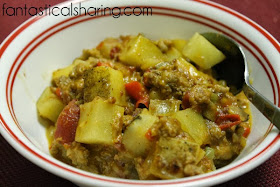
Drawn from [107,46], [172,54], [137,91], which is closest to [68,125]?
[137,91]

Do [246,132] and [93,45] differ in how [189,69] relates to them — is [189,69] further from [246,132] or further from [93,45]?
[93,45]

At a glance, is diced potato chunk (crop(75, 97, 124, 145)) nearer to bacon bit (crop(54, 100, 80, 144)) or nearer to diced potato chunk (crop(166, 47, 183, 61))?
bacon bit (crop(54, 100, 80, 144))

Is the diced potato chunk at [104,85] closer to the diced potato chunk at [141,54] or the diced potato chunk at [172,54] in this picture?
the diced potato chunk at [141,54]

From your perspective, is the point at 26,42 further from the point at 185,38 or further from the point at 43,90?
the point at 185,38

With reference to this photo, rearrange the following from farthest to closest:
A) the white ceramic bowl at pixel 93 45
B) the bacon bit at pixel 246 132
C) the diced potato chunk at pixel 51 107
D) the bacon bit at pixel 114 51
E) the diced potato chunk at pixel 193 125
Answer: the bacon bit at pixel 114 51
the diced potato chunk at pixel 51 107
the bacon bit at pixel 246 132
the diced potato chunk at pixel 193 125
the white ceramic bowl at pixel 93 45

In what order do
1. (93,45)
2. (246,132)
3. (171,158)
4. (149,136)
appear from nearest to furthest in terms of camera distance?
(171,158) → (149,136) → (246,132) → (93,45)

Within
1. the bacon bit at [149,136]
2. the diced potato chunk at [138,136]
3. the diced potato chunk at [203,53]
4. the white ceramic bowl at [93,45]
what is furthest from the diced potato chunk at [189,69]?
the bacon bit at [149,136]

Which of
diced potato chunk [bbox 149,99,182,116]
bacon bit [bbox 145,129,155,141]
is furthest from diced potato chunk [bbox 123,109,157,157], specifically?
diced potato chunk [bbox 149,99,182,116]
